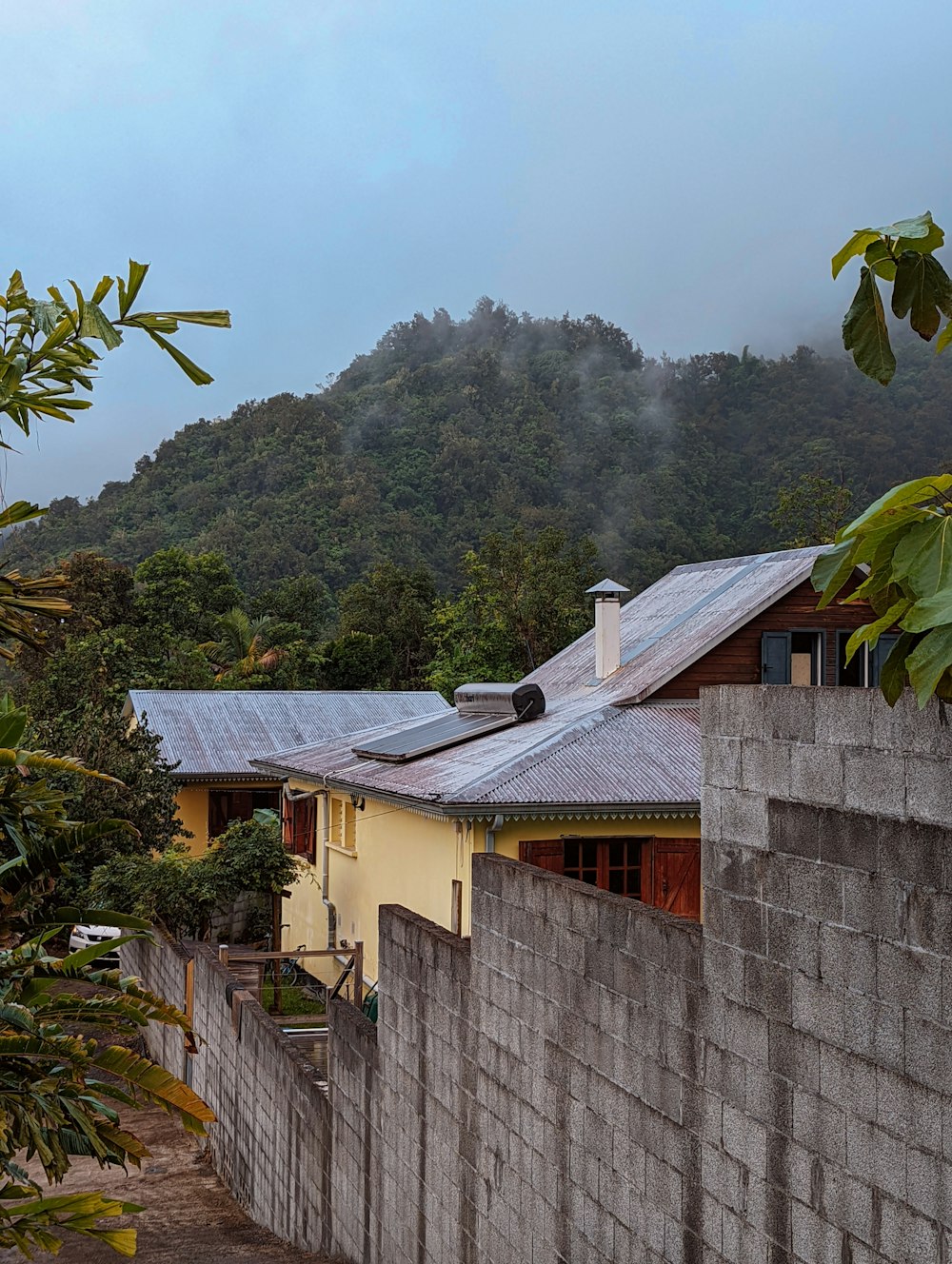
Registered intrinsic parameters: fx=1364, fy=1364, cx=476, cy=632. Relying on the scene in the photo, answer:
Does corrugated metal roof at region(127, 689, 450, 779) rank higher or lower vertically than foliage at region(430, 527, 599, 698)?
lower

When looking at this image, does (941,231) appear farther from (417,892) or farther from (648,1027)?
(417,892)

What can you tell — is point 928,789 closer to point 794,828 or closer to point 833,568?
point 794,828

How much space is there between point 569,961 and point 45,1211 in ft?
7.49

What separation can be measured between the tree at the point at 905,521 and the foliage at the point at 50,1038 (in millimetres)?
3368

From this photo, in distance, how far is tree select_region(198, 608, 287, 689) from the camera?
150 feet

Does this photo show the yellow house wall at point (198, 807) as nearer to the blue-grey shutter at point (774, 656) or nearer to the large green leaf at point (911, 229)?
the blue-grey shutter at point (774, 656)

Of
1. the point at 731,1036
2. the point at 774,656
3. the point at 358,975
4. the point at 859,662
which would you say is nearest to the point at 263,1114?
the point at 358,975

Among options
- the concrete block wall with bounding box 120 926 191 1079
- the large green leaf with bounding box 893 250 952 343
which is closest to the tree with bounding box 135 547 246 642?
the concrete block wall with bounding box 120 926 191 1079

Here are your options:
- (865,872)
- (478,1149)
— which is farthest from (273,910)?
(865,872)

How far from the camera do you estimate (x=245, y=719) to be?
3127 centimetres

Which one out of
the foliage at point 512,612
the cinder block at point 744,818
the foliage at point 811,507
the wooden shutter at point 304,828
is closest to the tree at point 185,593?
the foliage at point 512,612

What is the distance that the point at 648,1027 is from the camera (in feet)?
17.0

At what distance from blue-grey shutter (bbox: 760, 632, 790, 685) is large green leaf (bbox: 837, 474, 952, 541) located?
47.9 feet

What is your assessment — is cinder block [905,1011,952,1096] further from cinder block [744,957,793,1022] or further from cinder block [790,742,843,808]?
cinder block [790,742,843,808]
